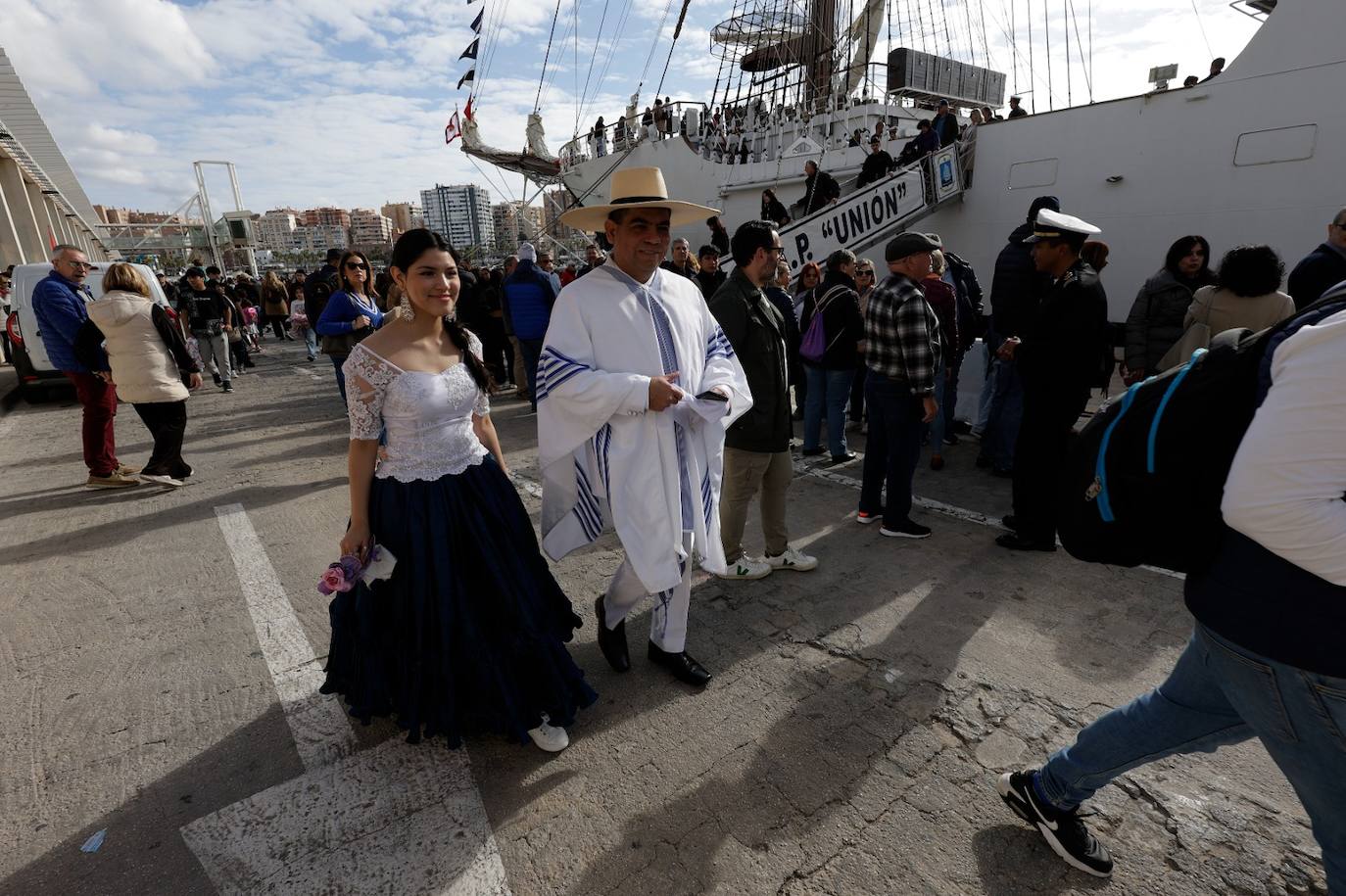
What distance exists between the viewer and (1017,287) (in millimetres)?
4762

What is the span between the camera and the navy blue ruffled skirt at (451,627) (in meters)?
2.21

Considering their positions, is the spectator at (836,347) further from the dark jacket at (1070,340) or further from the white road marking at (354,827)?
the white road marking at (354,827)

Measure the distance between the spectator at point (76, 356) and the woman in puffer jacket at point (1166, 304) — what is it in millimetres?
7887

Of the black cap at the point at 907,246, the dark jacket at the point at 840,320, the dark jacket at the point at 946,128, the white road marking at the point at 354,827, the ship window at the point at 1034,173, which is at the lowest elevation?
the white road marking at the point at 354,827

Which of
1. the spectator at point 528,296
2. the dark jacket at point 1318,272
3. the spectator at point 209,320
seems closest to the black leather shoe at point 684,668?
the dark jacket at point 1318,272

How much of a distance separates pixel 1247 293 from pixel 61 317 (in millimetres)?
8227

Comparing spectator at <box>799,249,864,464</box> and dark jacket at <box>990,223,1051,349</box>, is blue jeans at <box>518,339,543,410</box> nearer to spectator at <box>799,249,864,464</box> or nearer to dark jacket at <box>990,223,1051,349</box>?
spectator at <box>799,249,864,464</box>

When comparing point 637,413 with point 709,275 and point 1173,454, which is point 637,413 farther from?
point 709,275

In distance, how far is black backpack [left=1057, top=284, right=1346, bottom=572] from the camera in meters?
1.21

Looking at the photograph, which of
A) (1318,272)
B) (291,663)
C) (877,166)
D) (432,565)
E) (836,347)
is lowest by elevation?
(291,663)

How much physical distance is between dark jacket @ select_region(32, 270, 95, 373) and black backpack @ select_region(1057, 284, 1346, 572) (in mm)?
6700

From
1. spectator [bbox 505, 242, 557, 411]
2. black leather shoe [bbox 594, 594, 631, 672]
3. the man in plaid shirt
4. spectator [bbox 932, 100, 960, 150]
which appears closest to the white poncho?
black leather shoe [bbox 594, 594, 631, 672]

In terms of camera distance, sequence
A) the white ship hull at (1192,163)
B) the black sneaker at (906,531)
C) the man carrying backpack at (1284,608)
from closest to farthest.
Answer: the man carrying backpack at (1284,608), the black sneaker at (906,531), the white ship hull at (1192,163)

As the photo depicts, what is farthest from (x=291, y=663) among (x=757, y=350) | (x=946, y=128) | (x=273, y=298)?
(x=273, y=298)
